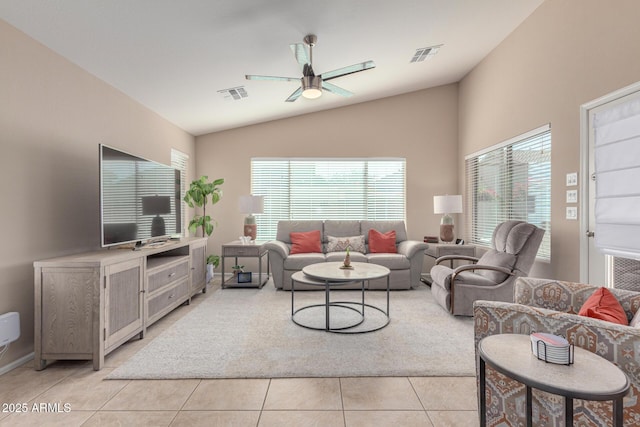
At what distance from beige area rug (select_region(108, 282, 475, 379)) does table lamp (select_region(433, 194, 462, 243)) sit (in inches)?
59.7

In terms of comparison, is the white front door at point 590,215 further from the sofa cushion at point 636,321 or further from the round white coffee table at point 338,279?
the round white coffee table at point 338,279

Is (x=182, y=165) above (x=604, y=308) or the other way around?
above

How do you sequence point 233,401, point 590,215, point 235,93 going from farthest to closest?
point 235,93, point 590,215, point 233,401

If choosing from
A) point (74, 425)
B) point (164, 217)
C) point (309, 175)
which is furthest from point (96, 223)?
point (309, 175)

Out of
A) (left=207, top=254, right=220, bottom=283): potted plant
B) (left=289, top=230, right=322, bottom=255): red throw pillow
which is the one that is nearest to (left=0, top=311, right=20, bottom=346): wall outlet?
(left=207, top=254, right=220, bottom=283): potted plant

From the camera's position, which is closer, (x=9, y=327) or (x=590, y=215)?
(x=9, y=327)

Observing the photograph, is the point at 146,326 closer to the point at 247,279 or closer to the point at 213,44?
the point at 247,279

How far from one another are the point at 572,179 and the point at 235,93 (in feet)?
12.8

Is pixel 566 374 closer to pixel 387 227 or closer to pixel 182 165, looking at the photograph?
pixel 387 227

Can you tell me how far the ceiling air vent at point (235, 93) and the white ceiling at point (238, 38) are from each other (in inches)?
3.1

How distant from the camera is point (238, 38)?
2.95 m

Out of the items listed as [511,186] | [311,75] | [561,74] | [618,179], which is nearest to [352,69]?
[311,75]

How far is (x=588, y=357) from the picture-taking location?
4.35 feet

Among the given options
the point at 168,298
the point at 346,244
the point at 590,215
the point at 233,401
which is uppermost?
the point at 590,215
